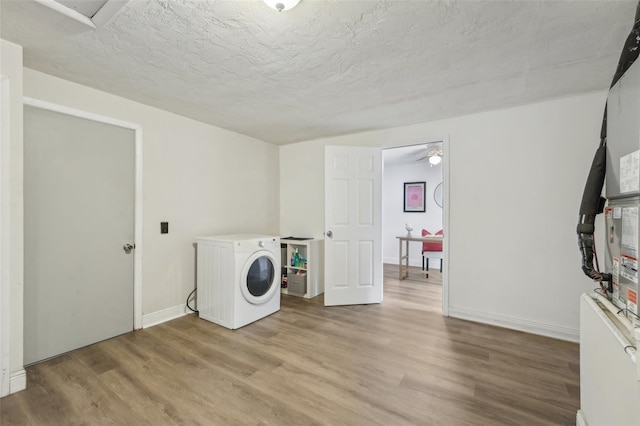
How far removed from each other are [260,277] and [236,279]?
34 cm

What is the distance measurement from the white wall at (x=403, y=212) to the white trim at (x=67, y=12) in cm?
482

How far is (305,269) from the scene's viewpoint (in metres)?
3.68

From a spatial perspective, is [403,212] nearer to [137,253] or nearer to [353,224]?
[353,224]

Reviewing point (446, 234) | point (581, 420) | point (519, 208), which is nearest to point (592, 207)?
point (581, 420)

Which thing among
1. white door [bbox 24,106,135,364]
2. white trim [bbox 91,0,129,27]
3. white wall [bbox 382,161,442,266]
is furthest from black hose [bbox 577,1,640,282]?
white wall [bbox 382,161,442,266]

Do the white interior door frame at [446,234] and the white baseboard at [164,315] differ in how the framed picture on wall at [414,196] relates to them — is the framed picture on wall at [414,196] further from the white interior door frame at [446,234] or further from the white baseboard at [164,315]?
the white baseboard at [164,315]

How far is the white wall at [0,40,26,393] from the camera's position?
1662mm

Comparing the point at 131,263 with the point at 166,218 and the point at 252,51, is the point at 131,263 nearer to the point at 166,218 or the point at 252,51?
the point at 166,218

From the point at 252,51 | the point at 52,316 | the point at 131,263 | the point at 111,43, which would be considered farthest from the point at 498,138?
the point at 52,316

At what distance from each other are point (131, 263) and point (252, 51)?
7.40 ft

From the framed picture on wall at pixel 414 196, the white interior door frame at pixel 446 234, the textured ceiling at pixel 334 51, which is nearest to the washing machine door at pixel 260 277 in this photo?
the textured ceiling at pixel 334 51

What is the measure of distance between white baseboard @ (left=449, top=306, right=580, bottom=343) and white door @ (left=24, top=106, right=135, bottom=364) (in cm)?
347

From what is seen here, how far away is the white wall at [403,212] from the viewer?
562 centimetres

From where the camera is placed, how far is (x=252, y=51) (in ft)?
5.66
